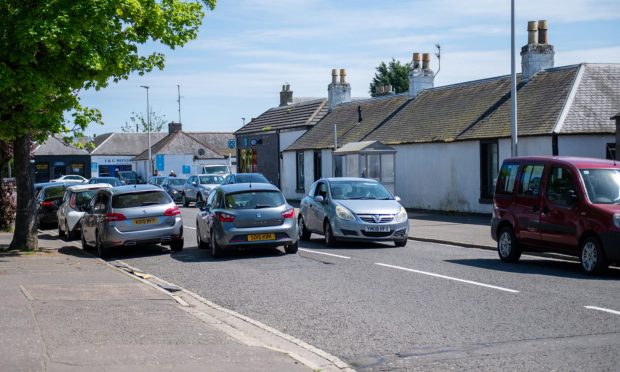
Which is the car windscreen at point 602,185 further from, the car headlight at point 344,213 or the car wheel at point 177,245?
the car wheel at point 177,245

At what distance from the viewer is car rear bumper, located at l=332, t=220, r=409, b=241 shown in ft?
61.9

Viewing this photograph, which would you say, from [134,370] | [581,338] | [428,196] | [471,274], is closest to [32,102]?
[471,274]

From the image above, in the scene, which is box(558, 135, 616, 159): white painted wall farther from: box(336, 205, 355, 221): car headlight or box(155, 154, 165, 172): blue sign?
box(155, 154, 165, 172): blue sign

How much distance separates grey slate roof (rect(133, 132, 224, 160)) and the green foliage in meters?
65.9

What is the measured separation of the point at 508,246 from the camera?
51.9ft

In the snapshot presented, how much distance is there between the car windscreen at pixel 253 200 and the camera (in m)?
17.6

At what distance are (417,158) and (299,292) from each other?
22754 mm

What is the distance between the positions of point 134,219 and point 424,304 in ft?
31.2

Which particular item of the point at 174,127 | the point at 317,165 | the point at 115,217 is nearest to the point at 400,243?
the point at 115,217

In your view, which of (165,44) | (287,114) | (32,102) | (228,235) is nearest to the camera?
(32,102)

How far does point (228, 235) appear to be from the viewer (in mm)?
17109

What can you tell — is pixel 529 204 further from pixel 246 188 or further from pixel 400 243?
pixel 246 188

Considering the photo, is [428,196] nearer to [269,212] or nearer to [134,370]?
[269,212]

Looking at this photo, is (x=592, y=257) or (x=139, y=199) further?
(x=139, y=199)
